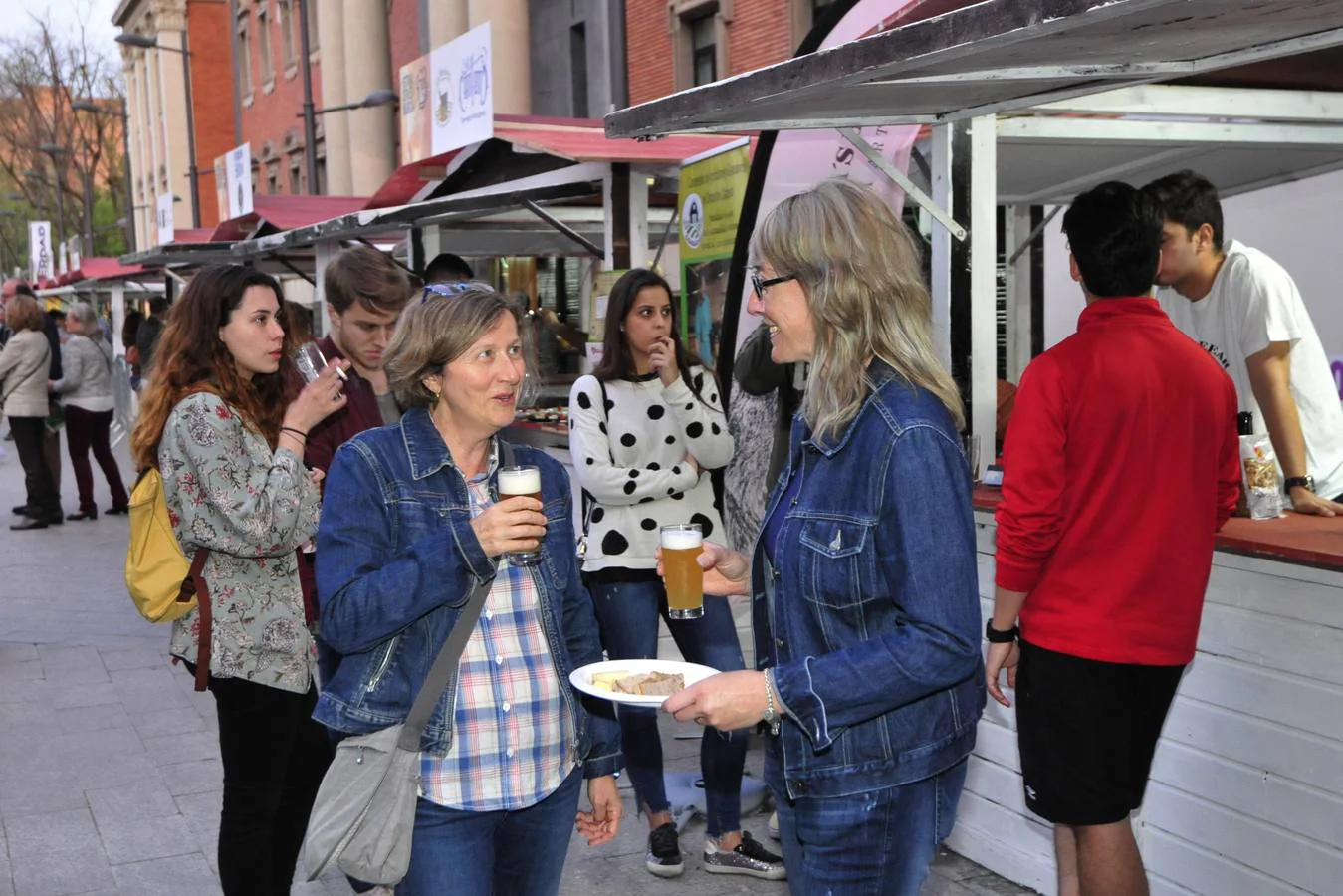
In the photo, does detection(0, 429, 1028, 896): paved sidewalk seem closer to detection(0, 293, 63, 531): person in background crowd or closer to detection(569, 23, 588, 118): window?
detection(0, 293, 63, 531): person in background crowd

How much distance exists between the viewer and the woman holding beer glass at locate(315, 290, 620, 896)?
2.48m

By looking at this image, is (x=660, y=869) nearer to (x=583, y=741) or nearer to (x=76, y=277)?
(x=583, y=741)

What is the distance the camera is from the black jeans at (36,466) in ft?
41.8

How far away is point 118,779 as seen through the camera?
5902 mm

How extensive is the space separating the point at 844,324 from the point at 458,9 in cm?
2553

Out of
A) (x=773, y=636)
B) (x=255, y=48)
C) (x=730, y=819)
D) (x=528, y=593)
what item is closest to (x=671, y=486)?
(x=730, y=819)

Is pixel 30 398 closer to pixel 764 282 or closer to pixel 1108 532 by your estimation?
pixel 1108 532

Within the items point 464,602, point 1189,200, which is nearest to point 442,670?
point 464,602

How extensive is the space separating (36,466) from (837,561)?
40.7 ft

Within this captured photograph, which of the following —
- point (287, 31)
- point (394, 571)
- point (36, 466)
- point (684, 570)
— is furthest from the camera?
point (287, 31)

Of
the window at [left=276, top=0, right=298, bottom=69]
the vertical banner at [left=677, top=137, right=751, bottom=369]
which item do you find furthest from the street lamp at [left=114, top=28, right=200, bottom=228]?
the vertical banner at [left=677, top=137, right=751, bottom=369]

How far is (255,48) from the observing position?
42.8 metres

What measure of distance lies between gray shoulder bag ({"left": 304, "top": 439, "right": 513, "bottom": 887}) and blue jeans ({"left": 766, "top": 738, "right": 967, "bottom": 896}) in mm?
630

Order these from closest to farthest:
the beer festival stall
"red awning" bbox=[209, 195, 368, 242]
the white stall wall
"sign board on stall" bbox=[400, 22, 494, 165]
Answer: the beer festival stall, the white stall wall, "sign board on stall" bbox=[400, 22, 494, 165], "red awning" bbox=[209, 195, 368, 242]
